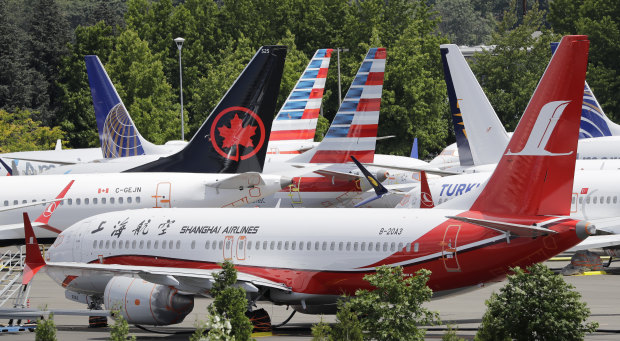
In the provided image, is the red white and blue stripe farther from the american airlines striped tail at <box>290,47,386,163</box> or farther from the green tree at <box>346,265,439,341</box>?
the green tree at <box>346,265,439,341</box>

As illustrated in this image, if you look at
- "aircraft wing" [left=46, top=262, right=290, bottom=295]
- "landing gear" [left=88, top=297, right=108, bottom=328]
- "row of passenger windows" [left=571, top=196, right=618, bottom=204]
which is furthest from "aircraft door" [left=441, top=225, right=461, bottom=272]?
"row of passenger windows" [left=571, top=196, right=618, bottom=204]

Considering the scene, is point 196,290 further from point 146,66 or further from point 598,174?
point 146,66

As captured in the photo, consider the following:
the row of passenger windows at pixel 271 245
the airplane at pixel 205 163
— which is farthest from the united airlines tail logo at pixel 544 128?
the airplane at pixel 205 163

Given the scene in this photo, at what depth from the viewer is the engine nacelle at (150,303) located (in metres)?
24.5

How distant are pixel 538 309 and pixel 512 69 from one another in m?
80.1

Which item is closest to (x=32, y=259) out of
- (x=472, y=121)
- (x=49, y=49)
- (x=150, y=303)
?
(x=150, y=303)

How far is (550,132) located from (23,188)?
22.3 metres

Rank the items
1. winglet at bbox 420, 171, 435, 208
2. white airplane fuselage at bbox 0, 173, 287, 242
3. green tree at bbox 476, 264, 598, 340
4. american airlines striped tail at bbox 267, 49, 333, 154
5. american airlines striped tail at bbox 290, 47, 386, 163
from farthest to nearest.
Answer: american airlines striped tail at bbox 267, 49, 333, 154 < american airlines striped tail at bbox 290, 47, 386, 163 < white airplane fuselage at bbox 0, 173, 287, 242 < winglet at bbox 420, 171, 435, 208 < green tree at bbox 476, 264, 598, 340

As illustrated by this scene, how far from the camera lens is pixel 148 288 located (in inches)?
971

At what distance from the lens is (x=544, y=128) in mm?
22859

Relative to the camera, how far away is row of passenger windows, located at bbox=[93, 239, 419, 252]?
23.7 meters

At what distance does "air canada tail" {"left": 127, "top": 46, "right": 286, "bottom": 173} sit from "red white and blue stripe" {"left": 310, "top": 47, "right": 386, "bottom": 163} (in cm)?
758

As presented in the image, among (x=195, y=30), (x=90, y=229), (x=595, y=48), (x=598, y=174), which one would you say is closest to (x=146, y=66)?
(x=195, y=30)

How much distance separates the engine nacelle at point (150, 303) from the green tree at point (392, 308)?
823 centimetres
